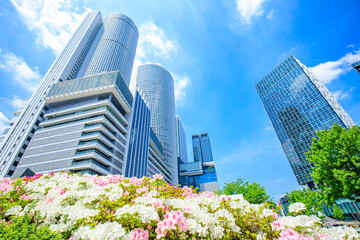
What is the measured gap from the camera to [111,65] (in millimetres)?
74688

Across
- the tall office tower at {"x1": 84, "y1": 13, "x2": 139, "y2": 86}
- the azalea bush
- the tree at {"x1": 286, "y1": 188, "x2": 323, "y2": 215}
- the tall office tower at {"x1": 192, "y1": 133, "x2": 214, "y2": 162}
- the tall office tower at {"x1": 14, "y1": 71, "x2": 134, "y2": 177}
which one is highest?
the tall office tower at {"x1": 84, "y1": 13, "x2": 139, "y2": 86}

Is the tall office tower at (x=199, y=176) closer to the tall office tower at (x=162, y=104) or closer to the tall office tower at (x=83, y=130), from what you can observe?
the tall office tower at (x=162, y=104)

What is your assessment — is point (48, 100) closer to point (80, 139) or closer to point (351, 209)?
point (80, 139)

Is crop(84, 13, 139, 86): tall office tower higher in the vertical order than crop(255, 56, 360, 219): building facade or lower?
higher

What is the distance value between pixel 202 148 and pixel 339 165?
443 ft

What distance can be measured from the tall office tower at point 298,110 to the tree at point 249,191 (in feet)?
165

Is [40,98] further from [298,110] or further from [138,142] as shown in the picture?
[298,110]

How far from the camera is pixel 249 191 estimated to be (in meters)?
19.1

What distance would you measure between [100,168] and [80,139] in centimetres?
847

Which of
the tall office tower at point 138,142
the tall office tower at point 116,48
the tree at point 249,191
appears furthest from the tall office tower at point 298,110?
the tall office tower at point 116,48

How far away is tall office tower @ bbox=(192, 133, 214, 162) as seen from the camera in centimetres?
13802

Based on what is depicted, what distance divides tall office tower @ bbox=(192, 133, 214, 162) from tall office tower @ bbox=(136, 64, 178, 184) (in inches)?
2033

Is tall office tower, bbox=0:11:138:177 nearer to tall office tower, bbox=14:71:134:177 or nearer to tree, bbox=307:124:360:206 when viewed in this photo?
tall office tower, bbox=14:71:134:177

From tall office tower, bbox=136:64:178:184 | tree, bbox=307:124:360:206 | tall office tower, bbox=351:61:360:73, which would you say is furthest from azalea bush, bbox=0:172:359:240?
tall office tower, bbox=136:64:178:184
